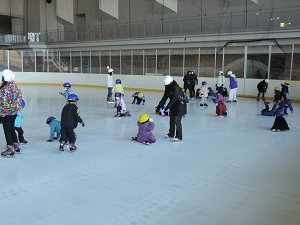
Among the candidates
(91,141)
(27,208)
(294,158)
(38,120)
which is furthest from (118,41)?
(27,208)

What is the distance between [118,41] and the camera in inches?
843

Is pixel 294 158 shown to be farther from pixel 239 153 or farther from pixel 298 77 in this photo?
pixel 298 77

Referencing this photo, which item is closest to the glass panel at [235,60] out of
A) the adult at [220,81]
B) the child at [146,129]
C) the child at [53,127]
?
A: the adult at [220,81]

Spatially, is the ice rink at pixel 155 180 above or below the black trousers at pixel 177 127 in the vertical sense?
below

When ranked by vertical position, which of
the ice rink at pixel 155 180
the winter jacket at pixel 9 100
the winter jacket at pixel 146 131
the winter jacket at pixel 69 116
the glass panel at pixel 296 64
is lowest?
the ice rink at pixel 155 180

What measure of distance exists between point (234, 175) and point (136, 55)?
17.4 m

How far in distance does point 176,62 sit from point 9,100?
15.2 m

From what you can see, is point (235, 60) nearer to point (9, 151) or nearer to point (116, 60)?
point (116, 60)

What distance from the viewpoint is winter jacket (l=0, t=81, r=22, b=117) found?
490 cm

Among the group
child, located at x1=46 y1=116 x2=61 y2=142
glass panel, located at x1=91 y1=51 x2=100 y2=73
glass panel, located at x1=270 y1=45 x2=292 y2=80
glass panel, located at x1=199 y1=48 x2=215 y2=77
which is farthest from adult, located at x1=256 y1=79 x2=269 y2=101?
glass panel, located at x1=91 y1=51 x2=100 y2=73

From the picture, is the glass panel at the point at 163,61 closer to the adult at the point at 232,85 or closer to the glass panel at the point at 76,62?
the adult at the point at 232,85

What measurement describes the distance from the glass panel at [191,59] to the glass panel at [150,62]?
2317 millimetres

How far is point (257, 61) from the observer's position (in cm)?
1633

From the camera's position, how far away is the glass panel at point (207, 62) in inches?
707
